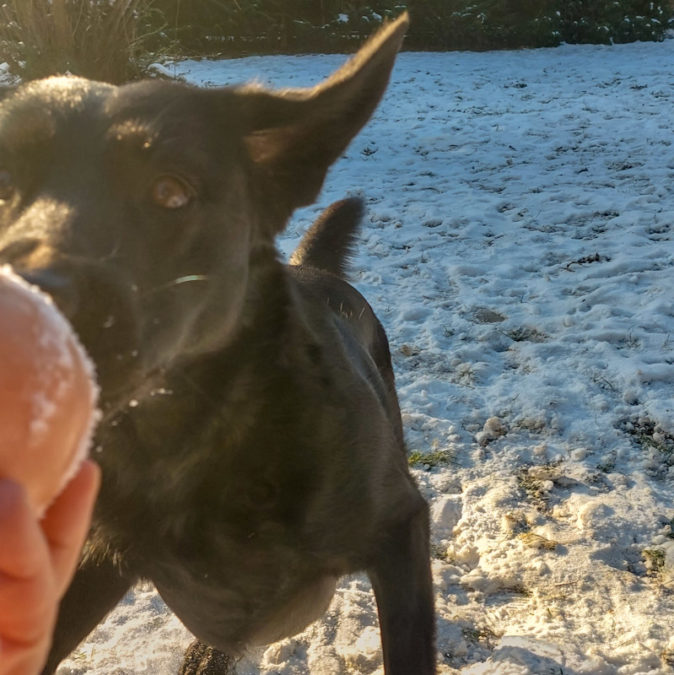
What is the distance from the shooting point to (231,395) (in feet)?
6.49

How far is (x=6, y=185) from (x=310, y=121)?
78cm

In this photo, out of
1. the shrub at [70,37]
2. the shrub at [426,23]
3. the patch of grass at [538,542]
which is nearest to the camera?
the patch of grass at [538,542]

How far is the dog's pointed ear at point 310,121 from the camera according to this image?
189 centimetres

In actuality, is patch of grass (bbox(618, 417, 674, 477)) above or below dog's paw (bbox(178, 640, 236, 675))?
above

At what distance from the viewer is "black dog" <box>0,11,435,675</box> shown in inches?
67.1

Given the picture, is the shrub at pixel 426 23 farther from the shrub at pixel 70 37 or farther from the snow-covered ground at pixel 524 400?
the snow-covered ground at pixel 524 400

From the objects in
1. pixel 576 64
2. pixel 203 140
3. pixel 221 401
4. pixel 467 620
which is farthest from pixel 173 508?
pixel 576 64

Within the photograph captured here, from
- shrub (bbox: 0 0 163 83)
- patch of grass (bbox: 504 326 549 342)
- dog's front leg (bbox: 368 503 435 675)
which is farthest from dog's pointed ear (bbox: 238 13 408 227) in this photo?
shrub (bbox: 0 0 163 83)

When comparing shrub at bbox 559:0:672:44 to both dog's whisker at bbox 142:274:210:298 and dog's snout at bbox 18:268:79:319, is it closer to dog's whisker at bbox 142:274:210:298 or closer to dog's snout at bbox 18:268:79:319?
dog's whisker at bbox 142:274:210:298

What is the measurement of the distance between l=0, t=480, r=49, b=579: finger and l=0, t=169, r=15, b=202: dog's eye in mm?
1261

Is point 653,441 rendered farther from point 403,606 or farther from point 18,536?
point 18,536

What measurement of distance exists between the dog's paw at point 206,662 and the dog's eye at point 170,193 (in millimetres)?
1622

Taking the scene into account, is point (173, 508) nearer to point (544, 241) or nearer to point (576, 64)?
point (544, 241)

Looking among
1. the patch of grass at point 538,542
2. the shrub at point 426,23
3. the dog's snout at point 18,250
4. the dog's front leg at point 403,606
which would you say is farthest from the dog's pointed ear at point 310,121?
the shrub at point 426,23
